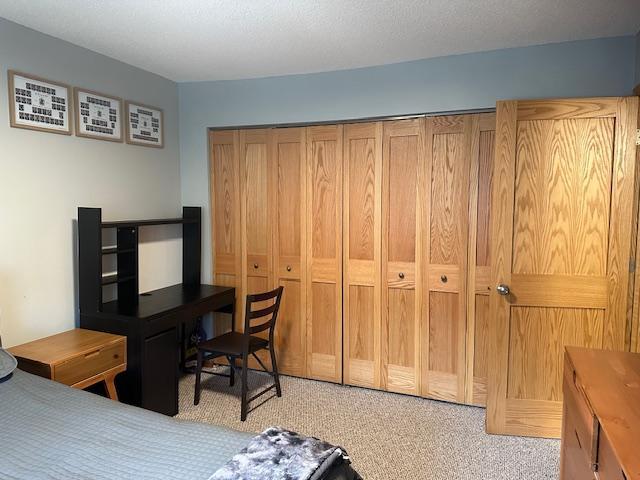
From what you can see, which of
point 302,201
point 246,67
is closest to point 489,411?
point 302,201

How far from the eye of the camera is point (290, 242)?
11.6 feet

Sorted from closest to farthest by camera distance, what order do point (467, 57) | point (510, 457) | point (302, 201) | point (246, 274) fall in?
point (510, 457) → point (467, 57) → point (302, 201) → point (246, 274)

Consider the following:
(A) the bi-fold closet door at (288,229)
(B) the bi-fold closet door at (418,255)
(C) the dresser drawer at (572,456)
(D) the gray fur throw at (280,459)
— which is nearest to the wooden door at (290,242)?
(A) the bi-fold closet door at (288,229)

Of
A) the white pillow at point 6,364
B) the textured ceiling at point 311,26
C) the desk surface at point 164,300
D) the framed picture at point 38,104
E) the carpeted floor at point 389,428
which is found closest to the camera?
the white pillow at point 6,364

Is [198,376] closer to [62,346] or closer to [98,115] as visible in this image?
[62,346]

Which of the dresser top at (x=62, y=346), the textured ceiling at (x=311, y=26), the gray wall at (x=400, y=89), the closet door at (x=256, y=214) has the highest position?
the textured ceiling at (x=311, y=26)

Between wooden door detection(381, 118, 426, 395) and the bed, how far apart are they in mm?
1906

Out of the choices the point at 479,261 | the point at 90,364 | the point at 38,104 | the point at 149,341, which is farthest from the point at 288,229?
the point at 38,104

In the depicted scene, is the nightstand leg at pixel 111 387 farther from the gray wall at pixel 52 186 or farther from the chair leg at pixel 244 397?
the chair leg at pixel 244 397

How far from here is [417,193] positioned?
10.3ft

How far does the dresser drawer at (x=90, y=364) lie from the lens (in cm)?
228

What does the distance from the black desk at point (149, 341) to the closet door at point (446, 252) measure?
171 cm

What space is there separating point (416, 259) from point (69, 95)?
8.34 feet

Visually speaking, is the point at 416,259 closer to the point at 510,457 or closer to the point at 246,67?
the point at 510,457
